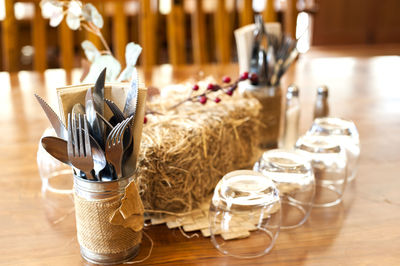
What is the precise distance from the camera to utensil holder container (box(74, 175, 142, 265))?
20.4 inches

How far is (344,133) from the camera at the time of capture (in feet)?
2.59

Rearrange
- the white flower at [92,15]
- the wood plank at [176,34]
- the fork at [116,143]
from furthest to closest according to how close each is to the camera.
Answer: the wood plank at [176,34]
the white flower at [92,15]
the fork at [116,143]

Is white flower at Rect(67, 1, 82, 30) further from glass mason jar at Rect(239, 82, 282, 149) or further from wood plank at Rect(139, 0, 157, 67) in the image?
wood plank at Rect(139, 0, 157, 67)

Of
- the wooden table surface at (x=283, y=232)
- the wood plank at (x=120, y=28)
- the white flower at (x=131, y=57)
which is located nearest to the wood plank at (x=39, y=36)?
the wood plank at (x=120, y=28)

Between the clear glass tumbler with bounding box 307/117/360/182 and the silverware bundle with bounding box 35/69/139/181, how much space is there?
0.38m

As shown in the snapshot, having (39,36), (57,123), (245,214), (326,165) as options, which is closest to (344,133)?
(326,165)

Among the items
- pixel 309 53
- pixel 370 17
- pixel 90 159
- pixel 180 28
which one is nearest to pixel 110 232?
pixel 90 159

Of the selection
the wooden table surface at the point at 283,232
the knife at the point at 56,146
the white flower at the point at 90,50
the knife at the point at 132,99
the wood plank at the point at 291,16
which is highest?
the wood plank at the point at 291,16

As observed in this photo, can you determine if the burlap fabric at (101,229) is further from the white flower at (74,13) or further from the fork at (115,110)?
the white flower at (74,13)

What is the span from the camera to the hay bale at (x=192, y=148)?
0.65 m

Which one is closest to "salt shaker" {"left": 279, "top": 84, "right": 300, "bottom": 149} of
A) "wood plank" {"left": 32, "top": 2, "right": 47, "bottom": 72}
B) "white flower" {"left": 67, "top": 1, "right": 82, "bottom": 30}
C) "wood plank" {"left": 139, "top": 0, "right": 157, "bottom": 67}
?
"white flower" {"left": 67, "top": 1, "right": 82, "bottom": 30}

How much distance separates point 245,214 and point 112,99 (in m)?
0.23

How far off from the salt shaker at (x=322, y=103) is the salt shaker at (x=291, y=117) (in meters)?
0.04

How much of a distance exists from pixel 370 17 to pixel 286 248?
456 cm
